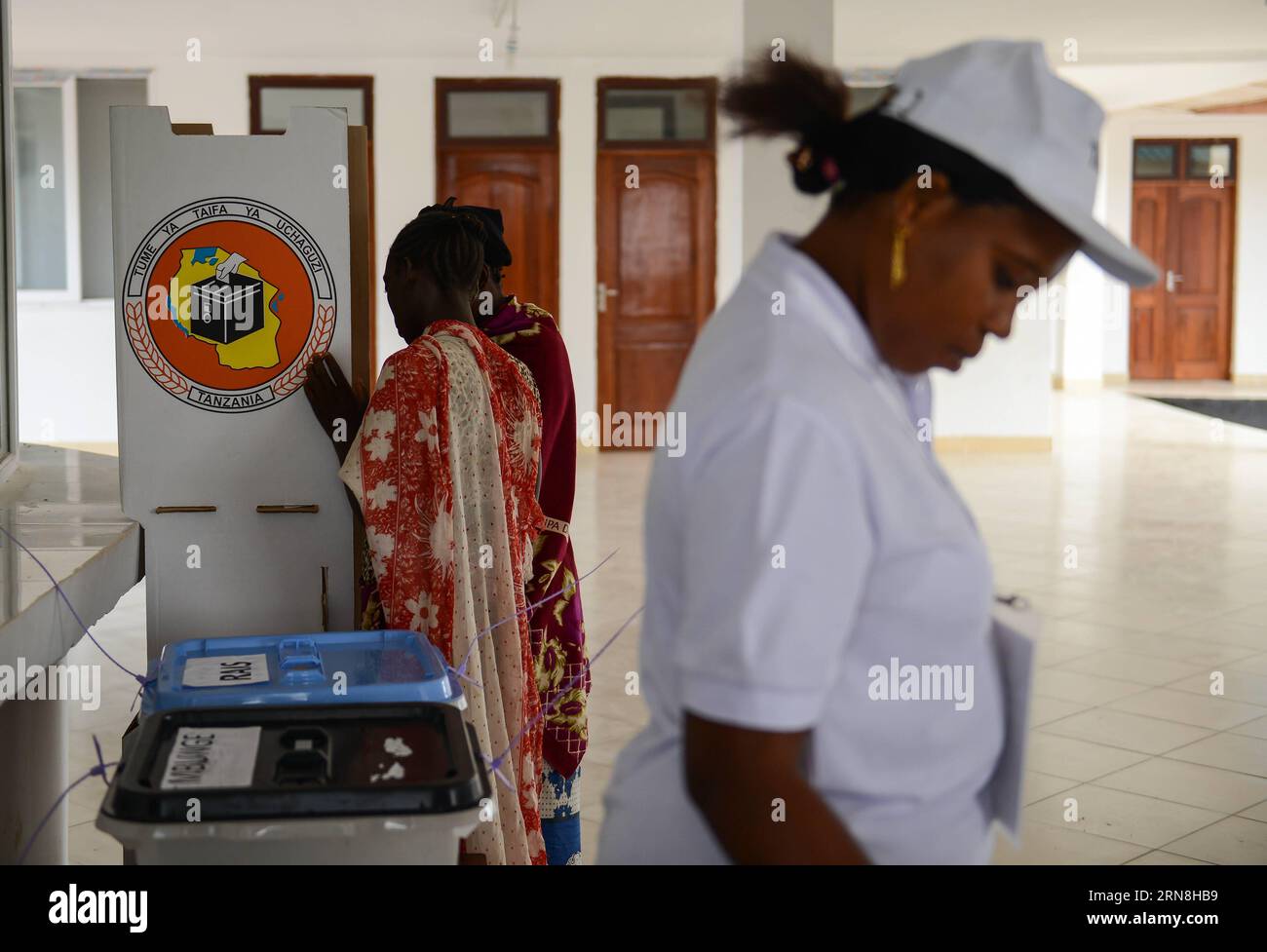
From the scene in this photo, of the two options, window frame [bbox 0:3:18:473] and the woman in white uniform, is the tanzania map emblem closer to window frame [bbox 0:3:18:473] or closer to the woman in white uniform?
window frame [bbox 0:3:18:473]

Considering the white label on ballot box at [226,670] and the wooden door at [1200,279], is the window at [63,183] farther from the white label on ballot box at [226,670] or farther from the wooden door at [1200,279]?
the wooden door at [1200,279]

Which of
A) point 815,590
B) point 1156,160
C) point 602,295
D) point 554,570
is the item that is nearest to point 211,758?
point 815,590

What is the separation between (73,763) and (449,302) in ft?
6.99

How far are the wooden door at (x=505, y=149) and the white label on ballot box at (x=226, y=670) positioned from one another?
8384 millimetres

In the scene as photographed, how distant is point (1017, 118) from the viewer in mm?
926

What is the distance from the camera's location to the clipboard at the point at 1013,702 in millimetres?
1046

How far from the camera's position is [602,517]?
7738 mm

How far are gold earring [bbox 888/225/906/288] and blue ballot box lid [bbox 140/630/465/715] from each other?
876 mm

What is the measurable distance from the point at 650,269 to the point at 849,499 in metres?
9.61

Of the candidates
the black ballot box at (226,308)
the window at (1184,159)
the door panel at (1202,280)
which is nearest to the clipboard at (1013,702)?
the black ballot box at (226,308)

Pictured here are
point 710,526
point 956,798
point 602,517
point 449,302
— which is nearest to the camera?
point 710,526

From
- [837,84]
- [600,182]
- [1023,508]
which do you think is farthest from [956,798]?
[600,182]

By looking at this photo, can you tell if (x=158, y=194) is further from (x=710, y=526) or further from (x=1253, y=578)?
(x=1253, y=578)

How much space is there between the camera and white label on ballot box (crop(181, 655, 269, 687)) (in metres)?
1.69
